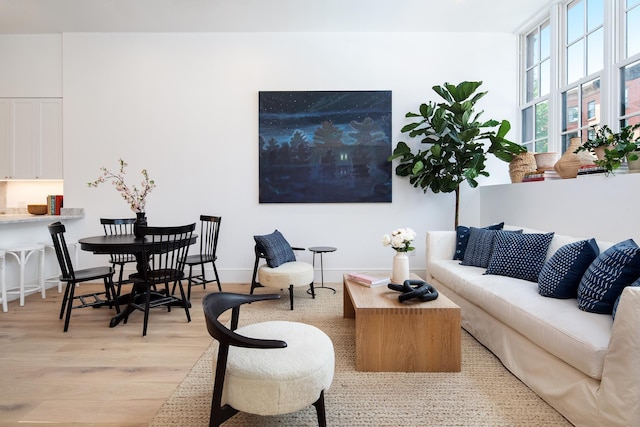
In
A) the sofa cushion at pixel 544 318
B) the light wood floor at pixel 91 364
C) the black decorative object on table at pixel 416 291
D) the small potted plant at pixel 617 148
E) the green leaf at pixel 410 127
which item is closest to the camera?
the sofa cushion at pixel 544 318

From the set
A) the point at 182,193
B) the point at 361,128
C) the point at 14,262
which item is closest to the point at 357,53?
the point at 361,128

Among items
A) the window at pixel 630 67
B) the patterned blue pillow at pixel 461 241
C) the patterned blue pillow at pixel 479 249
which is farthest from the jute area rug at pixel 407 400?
the window at pixel 630 67

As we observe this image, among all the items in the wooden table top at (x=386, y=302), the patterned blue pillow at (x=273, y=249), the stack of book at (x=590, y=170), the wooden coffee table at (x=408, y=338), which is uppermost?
the stack of book at (x=590, y=170)

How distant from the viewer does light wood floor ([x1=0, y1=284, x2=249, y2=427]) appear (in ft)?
5.91

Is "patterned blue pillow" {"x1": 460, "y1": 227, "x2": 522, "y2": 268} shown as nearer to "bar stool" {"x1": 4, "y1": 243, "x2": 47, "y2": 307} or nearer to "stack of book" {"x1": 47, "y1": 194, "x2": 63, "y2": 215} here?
"bar stool" {"x1": 4, "y1": 243, "x2": 47, "y2": 307}

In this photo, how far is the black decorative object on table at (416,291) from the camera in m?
2.24

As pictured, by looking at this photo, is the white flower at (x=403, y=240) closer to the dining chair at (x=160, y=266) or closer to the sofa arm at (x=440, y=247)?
the sofa arm at (x=440, y=247)

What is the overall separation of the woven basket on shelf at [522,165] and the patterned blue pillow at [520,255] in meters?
1.13

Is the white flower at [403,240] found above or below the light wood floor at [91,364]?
above

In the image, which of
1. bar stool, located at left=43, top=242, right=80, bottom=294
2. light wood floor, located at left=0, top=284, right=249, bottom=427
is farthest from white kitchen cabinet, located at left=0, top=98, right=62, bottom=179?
light wood floor, located at left=0, top=284, right=249, bottom=427

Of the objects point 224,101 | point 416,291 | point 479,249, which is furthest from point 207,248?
point 479,249

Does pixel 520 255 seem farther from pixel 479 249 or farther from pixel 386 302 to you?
pixel 386 302

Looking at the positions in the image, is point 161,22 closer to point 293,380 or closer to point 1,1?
point 1,1

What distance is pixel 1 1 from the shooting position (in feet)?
12.4
